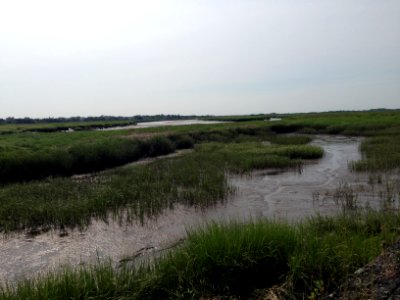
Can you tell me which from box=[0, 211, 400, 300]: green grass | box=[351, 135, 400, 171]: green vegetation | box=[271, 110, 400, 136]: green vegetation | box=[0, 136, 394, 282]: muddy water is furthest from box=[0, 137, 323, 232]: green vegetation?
box=[271, 110, 400, 136]: green vegetation

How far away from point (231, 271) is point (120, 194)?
7944mm

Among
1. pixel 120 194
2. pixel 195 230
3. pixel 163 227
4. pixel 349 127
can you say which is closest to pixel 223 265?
pixel 195 230

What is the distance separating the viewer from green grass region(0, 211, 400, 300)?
5258mm

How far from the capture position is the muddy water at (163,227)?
8703 millimetres

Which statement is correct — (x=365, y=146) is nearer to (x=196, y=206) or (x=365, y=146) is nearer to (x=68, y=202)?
(x=196, y=206)

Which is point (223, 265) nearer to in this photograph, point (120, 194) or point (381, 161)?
point (120, 194)

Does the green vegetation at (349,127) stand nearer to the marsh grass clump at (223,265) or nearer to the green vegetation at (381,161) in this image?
the green vegetation at (381,161)

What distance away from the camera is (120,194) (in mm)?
13078

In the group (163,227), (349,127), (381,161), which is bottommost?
(163,227)

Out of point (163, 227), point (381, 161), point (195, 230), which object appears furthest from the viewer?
point (381, 161)

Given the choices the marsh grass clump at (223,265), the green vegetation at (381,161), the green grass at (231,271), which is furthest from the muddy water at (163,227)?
the green vegetation at (381,161)

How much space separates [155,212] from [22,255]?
13.2 ft

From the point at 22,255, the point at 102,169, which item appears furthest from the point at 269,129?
the point at 22,255

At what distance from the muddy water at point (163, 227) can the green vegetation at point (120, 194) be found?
24.3 inches
